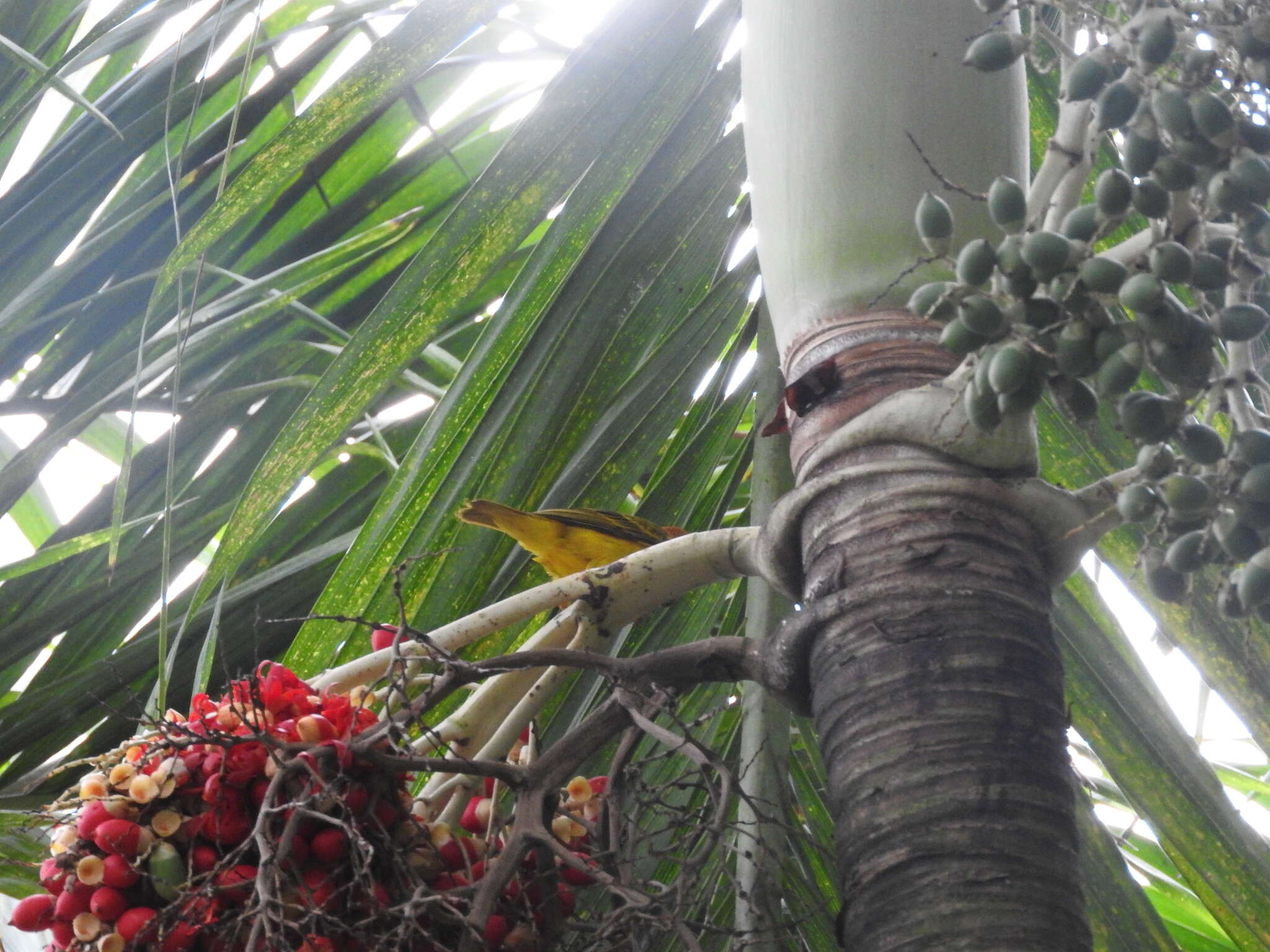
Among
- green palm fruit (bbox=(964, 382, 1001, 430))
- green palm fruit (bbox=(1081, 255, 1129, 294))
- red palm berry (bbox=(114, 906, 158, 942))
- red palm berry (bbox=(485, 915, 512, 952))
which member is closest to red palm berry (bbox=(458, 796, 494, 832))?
red palm berry (bbox=(485, 915, 512, 952))

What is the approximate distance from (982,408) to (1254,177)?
0.19 metres

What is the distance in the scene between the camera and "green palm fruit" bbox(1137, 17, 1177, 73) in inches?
27.8

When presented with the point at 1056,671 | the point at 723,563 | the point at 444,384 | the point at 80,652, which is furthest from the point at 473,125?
the point at 1056,671

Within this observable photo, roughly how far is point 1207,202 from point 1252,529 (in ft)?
0.64

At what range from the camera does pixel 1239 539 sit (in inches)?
27.9

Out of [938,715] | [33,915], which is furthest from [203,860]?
[938,715]

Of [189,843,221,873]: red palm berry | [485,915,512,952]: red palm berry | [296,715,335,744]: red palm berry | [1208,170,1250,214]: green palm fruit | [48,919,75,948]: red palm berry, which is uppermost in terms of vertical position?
[1208,170,1250,214]: green palm fruit

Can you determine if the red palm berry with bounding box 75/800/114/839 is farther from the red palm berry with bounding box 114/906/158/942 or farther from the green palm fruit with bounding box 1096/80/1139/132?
the green palm fruit with bounding box 1096/80/1139/132

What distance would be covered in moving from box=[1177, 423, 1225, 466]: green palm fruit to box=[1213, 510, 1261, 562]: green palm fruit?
0.12 ft

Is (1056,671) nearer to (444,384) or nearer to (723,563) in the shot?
(723,563)

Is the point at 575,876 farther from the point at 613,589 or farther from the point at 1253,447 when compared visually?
the point at 1253,447

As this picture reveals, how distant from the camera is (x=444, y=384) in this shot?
6.69ft

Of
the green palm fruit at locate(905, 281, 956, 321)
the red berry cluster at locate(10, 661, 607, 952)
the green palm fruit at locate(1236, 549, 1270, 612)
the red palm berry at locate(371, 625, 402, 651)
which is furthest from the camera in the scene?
the red palm berry at locate(371, 625, 402, 651)

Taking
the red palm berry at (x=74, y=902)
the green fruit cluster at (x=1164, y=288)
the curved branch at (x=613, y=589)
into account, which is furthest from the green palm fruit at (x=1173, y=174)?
the red palm berry at (x=74, y=902)
